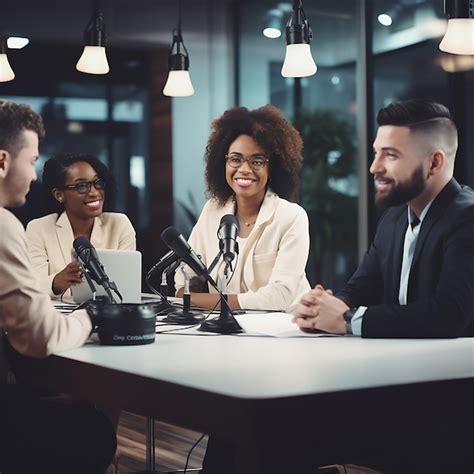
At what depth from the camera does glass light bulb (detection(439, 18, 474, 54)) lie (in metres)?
2.89

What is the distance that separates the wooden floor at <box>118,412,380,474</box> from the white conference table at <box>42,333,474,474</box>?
5.31ft

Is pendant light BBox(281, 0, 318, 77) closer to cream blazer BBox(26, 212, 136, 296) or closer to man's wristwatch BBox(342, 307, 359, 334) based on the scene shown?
cream blazer BBox(26, 212, 136, 296)

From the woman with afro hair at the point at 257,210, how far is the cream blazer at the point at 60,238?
501 millimetres

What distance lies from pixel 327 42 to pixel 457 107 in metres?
1.87

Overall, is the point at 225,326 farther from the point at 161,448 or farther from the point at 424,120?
the point at 161,448

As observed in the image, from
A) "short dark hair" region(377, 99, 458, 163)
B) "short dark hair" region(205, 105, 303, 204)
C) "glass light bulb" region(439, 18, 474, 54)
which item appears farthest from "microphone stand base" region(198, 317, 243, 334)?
"short dark hair" region(205, 105, 303, 204)

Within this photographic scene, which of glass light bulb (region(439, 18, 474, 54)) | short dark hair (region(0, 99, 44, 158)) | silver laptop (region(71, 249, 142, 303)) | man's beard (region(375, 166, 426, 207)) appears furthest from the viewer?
silver laptop (region(71, 249, 142, 303))

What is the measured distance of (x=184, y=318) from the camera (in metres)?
2.59

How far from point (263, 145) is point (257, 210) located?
29 centimetres

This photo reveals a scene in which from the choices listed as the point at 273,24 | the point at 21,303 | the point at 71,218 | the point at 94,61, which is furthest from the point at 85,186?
the point at 273,24

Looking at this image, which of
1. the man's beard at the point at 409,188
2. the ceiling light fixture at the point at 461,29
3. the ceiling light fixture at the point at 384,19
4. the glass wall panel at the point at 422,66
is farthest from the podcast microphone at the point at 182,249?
the ceiling light fixture at the point at 384,19

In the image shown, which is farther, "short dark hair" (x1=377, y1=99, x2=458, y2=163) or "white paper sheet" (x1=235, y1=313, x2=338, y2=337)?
"short dark hair" (x1=377, y1=99, x2=458, y2=163)

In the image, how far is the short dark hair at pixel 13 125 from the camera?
6.47 ft

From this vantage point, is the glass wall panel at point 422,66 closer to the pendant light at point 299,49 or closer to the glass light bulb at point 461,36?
the pendant light at point 299,49
